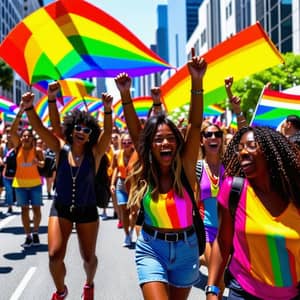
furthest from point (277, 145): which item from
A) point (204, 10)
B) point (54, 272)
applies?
point (204, 10)

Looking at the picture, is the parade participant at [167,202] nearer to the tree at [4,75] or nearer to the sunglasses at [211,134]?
the sunglasses at [211,134]

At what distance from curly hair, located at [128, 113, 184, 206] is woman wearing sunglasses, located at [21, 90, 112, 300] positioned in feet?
3.81

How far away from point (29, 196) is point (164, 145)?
519 centimetres

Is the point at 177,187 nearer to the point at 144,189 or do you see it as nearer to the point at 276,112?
the point at 144,189

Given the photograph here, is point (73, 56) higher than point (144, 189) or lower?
higher

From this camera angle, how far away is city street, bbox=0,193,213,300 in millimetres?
5695

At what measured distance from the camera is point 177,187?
11.7 ft

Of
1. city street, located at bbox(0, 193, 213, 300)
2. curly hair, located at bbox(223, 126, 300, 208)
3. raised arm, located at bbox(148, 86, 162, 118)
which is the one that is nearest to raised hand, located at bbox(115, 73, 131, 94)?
raised arm, located at bbox(148, 86, 162, 118)

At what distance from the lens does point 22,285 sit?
604cm

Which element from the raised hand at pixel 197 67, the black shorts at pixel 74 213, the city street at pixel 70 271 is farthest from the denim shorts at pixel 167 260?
the city street at pixel 70 271

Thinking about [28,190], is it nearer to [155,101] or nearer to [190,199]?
[155,101]

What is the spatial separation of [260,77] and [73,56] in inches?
994

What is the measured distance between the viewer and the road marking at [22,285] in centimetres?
560

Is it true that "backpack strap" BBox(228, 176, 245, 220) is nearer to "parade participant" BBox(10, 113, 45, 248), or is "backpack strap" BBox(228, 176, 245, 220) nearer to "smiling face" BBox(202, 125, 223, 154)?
"smiling face" BBox(202, 125, 223, 154)
